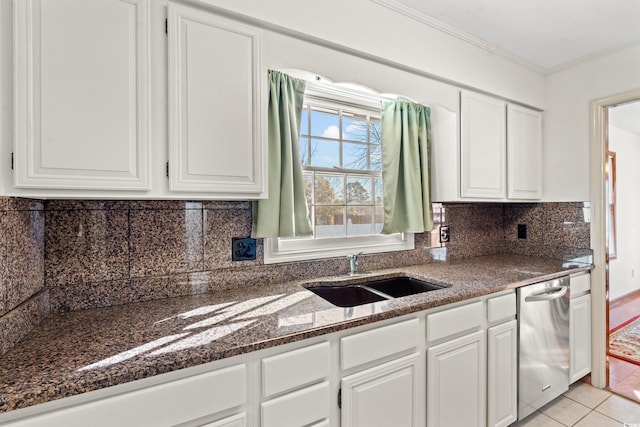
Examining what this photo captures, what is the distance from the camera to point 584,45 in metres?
2.24

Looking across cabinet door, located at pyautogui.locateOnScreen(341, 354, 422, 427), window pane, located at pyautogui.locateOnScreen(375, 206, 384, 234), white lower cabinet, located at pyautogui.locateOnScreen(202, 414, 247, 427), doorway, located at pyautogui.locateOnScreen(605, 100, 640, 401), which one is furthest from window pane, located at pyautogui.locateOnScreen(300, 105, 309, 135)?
doorway, located at pyautogui.locateOnScreen(605, 100, 640, 401)

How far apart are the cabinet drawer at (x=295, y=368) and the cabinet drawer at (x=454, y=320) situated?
0.60 m

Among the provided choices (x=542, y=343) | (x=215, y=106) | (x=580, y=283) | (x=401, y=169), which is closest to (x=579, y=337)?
(x=580, y=283)

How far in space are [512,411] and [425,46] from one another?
7.46 feet

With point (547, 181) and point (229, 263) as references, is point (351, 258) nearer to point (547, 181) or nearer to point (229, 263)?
point (229, 263)

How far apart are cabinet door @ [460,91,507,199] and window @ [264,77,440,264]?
0.58m

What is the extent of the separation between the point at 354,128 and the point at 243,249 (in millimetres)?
1157

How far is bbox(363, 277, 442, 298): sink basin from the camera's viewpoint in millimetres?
1943

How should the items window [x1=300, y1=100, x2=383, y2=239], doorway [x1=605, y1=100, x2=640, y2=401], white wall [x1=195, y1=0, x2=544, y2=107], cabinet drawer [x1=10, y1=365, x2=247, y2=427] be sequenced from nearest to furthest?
cabinet drawer [x1=10, y1=365, x2=247, y2=427], white wall [x1=195, y1=0, x2=544, y2=107], window [x1=300, y1=100, x2=383, y2=239], doorway [x1=605, y1=100, x2=640, y2=401]

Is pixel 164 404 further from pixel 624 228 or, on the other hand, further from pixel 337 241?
pixel 624 228

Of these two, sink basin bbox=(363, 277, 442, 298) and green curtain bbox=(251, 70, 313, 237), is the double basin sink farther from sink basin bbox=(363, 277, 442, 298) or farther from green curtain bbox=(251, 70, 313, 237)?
green curtain bbox=(251, 70, 313, 237)

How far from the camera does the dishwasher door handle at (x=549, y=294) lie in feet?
6.31

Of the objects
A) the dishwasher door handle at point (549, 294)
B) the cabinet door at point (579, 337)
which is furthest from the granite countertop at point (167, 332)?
the cabinet door at point (579, 337)

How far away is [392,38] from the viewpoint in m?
1.79
